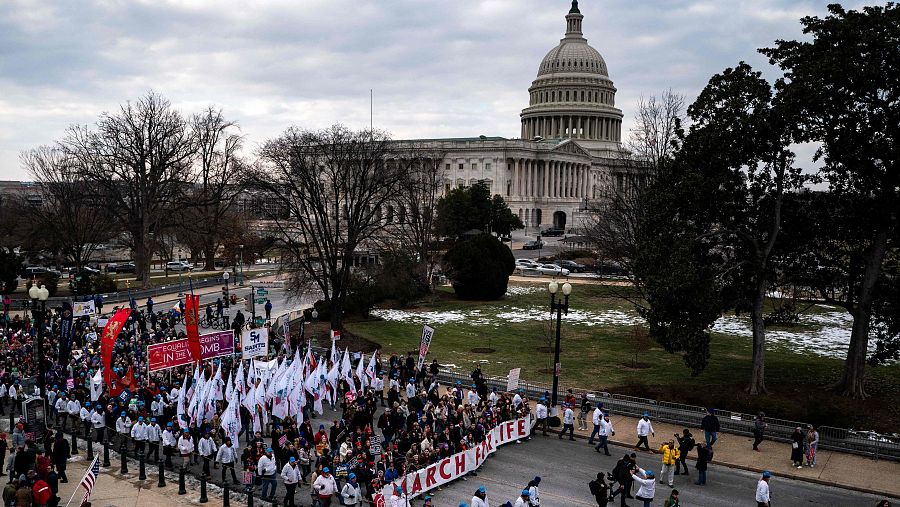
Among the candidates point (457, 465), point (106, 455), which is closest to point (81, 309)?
point (106, 455)

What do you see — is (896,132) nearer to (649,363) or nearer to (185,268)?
(649,363)

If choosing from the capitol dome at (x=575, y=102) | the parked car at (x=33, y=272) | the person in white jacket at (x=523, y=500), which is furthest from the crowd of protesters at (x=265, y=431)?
the capitol dome at (x=575, y=102)

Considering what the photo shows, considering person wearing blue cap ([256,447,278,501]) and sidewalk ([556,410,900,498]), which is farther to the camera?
sidewalk ([556,410,900,498])

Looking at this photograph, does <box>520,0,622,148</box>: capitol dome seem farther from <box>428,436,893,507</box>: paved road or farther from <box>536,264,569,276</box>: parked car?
<box>428,436,893,507</box>: paved road

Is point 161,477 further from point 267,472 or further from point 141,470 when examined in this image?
point 267,472

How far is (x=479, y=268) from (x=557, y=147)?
309 feet

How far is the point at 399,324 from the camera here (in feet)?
149

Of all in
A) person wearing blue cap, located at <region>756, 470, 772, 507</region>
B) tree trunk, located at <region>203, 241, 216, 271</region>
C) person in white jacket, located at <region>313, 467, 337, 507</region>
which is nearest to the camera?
person in white jacket, located at <region>313, 467, 337, 507</region>

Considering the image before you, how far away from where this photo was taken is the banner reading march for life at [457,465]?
56.6ft

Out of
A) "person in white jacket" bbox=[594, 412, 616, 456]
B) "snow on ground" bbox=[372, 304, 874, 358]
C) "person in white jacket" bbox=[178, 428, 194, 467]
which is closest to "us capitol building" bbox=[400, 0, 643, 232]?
"snow on ground" bbox=[372, 304, 874, 358]

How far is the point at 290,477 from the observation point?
16812 mm

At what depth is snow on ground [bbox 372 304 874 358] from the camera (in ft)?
133

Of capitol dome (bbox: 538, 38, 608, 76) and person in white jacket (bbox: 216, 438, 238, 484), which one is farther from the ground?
capitol dome (bbox: 538, 38, 608, 76)

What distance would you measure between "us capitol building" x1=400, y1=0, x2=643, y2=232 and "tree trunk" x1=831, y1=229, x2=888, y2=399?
97.6 metres
